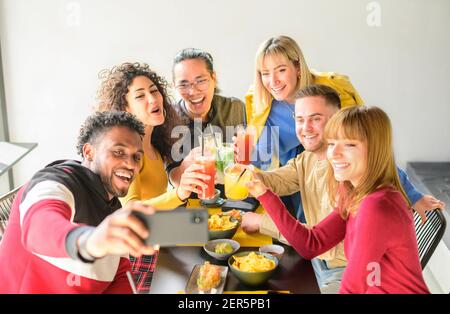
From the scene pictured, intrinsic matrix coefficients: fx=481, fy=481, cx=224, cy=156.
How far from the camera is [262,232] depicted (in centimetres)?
176

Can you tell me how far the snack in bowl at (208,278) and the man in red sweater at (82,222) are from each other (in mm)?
213

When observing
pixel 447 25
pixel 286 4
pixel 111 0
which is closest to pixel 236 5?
pixel 286 4

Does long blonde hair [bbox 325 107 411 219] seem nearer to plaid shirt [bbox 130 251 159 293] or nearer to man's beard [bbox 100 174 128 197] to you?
man's beard [bbox 100 174 128 197]

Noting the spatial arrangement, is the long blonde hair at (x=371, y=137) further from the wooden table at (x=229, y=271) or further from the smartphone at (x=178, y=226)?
the smartphone at (x=178, y=226)

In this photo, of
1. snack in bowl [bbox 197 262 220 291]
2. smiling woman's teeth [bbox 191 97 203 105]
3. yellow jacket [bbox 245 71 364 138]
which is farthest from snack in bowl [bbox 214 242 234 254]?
smiling woman's teeth [bbox 191 97 203 105]

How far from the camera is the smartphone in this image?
0.97 m

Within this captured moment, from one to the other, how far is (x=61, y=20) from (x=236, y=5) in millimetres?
601

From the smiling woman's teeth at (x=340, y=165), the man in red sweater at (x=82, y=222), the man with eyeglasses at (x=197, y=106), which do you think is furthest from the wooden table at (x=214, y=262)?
the smiling woman's teeth at (x=340, y=165)

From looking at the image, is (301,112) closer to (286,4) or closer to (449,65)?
(286,4)

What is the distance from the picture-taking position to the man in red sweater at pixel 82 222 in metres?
0.97

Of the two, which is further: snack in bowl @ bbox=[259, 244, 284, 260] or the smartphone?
snack in bowl @ bbox=[259, 244, 284, 260]

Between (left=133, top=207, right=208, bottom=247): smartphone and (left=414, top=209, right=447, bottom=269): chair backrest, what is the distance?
106cm

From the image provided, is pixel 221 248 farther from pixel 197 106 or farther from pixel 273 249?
pixel 197 106

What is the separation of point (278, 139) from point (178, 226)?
890 mm
